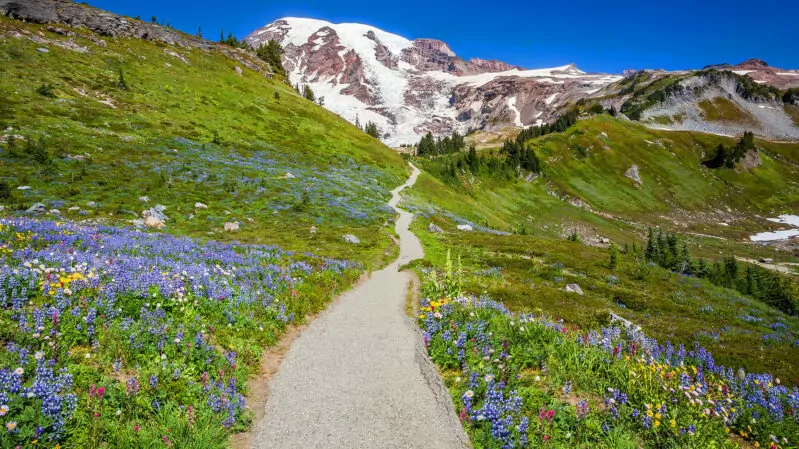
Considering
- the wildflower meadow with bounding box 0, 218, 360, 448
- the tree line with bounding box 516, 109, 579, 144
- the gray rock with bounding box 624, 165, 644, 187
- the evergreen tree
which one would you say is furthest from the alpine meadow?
the tree line with bounding box 516, 109, 579, 144

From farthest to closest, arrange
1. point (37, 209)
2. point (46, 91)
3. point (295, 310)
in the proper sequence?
point (46, 91), point (37, 209), point (295, 310)

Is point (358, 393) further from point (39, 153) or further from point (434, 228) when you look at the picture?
point (39, 153)

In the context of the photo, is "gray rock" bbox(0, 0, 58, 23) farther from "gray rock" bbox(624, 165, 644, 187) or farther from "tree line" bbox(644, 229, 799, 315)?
"gray rock" bbox(624, 165, 644, 187)

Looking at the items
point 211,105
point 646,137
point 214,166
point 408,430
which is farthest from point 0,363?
point 646,137

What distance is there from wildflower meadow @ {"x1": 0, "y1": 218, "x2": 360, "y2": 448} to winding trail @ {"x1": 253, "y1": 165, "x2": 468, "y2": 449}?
3.14 ft

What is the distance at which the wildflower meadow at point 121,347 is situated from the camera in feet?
19.3

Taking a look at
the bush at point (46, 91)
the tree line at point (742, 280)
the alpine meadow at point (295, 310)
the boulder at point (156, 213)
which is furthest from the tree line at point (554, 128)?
the boulder at point (156, 213)

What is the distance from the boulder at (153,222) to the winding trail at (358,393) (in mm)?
23807

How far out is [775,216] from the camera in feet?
443

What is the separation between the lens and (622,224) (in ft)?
356

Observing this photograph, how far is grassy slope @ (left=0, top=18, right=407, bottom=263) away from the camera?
34172 millimetres

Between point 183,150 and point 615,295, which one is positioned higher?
point 183,150

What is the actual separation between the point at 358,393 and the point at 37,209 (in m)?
32.5

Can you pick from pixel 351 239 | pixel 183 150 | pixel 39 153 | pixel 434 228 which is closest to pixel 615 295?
pixel 351 239
